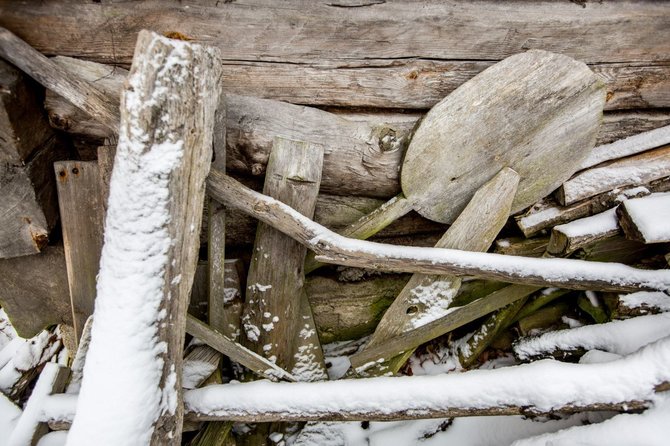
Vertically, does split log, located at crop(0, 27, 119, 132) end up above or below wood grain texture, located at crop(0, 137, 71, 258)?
above

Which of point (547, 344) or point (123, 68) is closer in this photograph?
point (123, 68)

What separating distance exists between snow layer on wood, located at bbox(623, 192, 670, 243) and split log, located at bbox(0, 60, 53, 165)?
2583mm

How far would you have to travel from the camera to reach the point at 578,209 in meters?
2.03

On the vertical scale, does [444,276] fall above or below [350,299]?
above

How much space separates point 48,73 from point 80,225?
62cm

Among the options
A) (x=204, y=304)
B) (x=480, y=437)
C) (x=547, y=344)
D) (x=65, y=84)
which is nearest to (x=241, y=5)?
(x=65, y=84)

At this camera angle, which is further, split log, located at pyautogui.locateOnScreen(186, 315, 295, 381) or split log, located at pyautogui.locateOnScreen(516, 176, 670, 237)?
split log, located at pyautogui.locateOnScreen(516, 176, 670, 237)

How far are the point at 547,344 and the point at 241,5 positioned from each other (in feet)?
7.17

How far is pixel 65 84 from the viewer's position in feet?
4.77

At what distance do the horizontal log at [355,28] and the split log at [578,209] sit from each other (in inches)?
24.7

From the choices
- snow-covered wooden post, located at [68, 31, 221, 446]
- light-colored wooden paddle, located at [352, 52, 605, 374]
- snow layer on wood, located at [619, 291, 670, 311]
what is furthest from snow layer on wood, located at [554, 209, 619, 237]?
snow-covered wooden post, located at [68, 31, 221, 446]

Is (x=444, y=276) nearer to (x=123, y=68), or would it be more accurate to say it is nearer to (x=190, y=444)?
(x=190, y=444)

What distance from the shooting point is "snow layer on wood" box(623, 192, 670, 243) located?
5.62 feet

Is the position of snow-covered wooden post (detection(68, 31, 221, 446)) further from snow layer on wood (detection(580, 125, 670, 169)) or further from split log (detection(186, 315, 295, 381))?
snow layer on wood (detection(580, 125, 670, 169))
